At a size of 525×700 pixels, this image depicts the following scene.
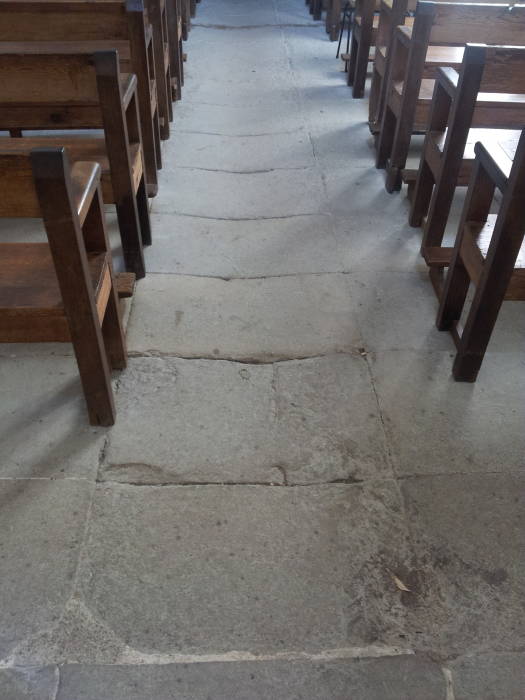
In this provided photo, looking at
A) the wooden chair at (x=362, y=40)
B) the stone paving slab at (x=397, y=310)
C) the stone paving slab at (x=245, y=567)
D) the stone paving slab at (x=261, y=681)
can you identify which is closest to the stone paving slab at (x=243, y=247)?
the stone paving slab at (x=397, y=310)

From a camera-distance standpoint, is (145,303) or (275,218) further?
(275,218)

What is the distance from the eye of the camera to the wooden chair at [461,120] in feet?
7.64

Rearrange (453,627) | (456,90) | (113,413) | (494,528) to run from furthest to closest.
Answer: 1. (456,90)
2. (113,413)
3. (494,528)
4. (453,627)

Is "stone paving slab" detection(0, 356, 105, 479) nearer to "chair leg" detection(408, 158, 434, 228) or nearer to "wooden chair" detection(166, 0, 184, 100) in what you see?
"chair leg" detection(408, 158, 434, 228)

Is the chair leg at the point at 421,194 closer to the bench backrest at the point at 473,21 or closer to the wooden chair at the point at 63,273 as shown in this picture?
the bench backrest at the point at 473,21

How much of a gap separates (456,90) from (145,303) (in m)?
1.52

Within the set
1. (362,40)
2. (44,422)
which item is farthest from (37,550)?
(362,40)

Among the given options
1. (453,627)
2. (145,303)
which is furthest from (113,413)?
(453,627)

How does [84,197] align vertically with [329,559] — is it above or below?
above

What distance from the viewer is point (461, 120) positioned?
95.1 inches

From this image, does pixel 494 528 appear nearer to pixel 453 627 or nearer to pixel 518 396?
pixel 453 627

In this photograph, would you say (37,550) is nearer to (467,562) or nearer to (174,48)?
(467,562)

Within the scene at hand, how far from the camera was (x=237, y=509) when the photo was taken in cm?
171

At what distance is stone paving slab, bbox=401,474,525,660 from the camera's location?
144cm
